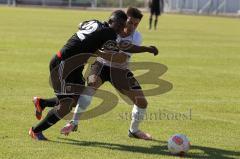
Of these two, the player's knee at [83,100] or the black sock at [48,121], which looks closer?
the black sock at [48,121]

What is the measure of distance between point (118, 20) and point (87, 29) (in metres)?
0.46

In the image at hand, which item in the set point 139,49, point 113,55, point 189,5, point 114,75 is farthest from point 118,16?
point 189,5

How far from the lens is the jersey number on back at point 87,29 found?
28.3 ft

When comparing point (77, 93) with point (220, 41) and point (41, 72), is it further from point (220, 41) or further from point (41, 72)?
point (220, 41)

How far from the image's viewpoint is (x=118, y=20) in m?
8.66

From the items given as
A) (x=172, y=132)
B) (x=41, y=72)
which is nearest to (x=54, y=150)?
(x=172, y=132)

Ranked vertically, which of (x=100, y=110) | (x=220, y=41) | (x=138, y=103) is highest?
(x=138, y=103)

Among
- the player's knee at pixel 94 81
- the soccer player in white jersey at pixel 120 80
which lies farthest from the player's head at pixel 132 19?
the player's knee at pixel 94 81

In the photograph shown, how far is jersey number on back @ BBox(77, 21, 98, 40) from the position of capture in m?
8.64

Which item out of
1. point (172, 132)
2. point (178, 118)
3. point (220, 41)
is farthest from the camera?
point (220, 41)

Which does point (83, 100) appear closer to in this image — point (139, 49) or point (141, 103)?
point (141, 103)

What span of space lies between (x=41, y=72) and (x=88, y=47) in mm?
7948

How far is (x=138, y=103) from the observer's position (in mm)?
9445

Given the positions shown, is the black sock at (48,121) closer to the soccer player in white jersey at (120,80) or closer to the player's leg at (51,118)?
the player's leg at (51,118)
